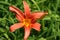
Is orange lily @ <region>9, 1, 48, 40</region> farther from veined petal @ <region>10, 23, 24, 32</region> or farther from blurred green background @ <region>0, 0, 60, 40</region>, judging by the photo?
blurred green background @ <region>0, 0, 60, 40</region>

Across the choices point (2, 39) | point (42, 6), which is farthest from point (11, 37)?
point (42, 6)

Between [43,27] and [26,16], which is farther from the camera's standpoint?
[43,27]

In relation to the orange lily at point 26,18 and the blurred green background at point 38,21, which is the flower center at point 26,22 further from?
the blurred green background at point 38,21

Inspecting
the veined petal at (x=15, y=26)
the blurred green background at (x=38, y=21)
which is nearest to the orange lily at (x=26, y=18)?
the veined petal at (x=15, y=26)

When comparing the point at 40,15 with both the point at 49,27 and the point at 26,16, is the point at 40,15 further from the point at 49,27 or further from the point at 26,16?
the point at 49,27

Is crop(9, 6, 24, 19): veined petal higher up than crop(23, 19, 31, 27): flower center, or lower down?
higher up

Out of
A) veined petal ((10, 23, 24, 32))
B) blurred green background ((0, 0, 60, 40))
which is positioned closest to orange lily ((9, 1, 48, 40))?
veined petal ((10, 23, 24, 32))

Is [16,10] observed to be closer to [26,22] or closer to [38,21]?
[26,22]

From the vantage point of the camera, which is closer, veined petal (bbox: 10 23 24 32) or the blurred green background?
veined petal (bbox: 10 23 24 32)
